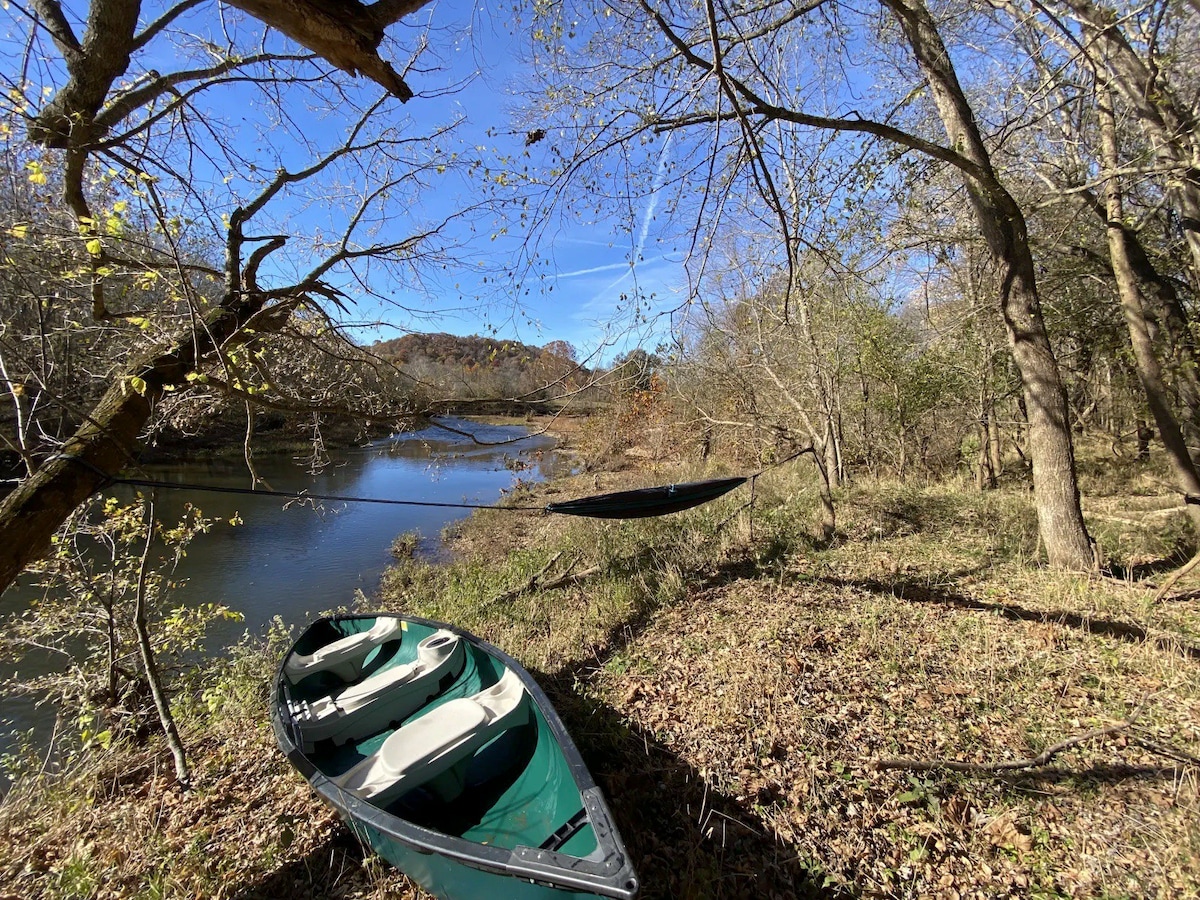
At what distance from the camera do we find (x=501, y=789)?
2992mm

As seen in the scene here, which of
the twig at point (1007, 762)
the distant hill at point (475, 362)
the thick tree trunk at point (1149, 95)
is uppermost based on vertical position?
the thick tree trunk at point (1149, 95)

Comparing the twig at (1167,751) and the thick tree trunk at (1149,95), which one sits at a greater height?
the thick tree trunk at (1149,95)

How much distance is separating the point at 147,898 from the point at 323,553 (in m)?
8.25

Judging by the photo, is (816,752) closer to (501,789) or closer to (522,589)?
(501,789)

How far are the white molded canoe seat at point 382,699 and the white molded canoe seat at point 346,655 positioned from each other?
1.71 feet

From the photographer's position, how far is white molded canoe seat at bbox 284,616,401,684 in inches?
162

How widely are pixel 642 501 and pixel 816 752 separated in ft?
7.27

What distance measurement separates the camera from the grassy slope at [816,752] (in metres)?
2.21

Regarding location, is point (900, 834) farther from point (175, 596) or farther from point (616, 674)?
point (175, 596)

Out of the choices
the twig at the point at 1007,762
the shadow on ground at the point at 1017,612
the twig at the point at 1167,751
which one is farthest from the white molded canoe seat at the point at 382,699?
the twig at the point at 1167,751

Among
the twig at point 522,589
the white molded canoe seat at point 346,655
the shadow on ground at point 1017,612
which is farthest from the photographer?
the twig at point 522,589

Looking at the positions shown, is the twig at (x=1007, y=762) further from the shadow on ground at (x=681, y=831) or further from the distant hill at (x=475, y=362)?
the distant hill at (x=475, y=362)

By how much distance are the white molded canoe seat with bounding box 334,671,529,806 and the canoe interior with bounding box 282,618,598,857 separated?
0.29ft

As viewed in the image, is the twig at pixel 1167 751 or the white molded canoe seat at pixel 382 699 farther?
the white molded canoe seat at pixel 382 699
